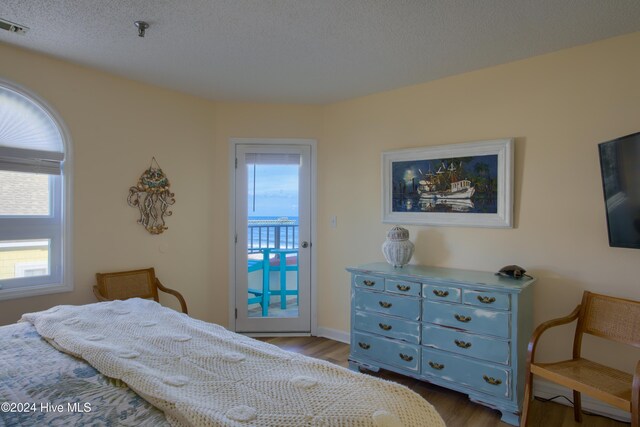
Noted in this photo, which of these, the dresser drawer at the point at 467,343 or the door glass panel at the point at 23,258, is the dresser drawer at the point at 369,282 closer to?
the dresser drawer at the point at 467,343

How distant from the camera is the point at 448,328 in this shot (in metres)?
2.63

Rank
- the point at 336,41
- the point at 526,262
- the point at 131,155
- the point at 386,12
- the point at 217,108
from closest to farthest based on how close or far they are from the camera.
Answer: the point at 386,12, the point at 336,41, the point at 526,262, the point at 131,155, the point at 217,108

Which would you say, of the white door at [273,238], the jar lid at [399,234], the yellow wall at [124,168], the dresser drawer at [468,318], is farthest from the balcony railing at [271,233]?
the dresser drawer at [468,318]

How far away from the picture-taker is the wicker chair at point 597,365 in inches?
74.3

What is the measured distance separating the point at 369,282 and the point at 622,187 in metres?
1.71

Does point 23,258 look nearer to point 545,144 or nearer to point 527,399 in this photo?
point 527,399

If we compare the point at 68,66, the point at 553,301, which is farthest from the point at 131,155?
the point at 553,301

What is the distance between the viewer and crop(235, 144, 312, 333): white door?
393 centimetres

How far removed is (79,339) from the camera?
5.48 ft

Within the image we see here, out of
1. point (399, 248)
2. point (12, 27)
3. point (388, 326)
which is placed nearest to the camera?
point (12, 27)

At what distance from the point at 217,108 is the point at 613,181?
3.35 metres

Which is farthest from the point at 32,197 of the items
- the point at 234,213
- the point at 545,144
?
the point at 545,144

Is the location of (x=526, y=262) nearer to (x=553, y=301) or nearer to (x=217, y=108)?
(x=553, y=301)

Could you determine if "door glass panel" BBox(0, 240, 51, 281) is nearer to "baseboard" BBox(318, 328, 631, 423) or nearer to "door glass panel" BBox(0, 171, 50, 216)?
"door glass panel" BBox(0, 171, 50, 216)
